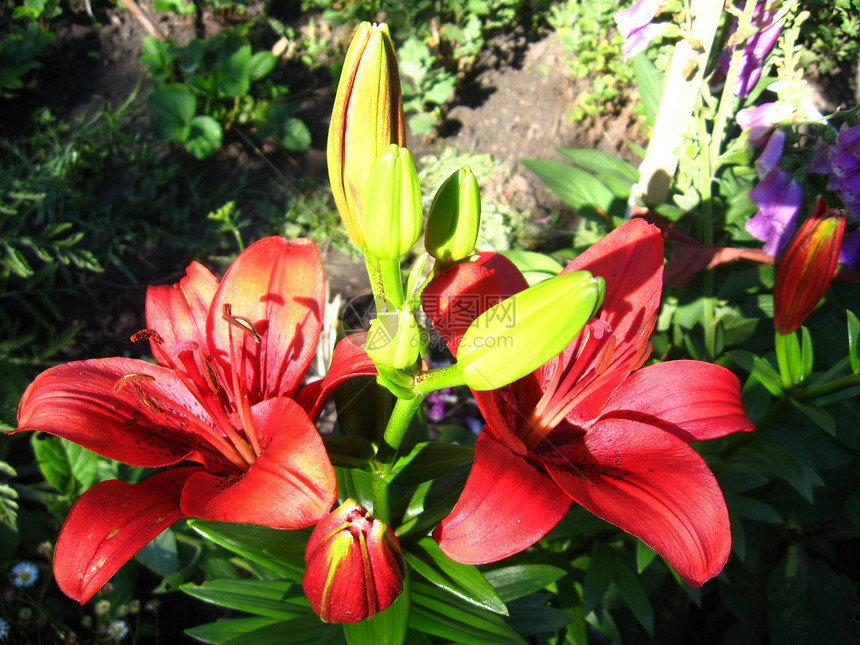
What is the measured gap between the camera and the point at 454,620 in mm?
889

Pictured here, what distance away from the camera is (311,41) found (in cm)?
319

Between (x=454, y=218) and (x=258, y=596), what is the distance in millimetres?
781

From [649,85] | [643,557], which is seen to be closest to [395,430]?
[643,557]

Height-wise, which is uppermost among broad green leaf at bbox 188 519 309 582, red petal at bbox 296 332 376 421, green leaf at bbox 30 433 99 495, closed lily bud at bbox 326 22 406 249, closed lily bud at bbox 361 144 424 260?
closed lily bud at bbox 326 22 406 249

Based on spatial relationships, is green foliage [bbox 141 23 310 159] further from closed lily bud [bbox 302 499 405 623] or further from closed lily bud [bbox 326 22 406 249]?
closed lily bud [bbox 302 499 405 623]

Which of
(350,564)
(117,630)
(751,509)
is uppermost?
(350,564)

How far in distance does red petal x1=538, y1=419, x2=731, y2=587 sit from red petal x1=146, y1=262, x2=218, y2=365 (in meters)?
0.52

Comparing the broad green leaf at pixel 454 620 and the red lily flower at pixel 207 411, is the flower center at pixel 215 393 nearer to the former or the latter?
the red lily flower at pixel 207 411

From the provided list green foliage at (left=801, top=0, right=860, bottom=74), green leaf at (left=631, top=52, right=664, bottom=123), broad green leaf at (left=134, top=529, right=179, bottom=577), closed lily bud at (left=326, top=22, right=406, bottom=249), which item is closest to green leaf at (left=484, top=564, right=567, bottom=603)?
closed lily bud at (left=326, top=22, right=406, bottom=249)

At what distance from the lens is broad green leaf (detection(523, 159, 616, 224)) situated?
67.4 inches

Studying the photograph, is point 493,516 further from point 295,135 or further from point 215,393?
point 295,135

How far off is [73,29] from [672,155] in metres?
3.12

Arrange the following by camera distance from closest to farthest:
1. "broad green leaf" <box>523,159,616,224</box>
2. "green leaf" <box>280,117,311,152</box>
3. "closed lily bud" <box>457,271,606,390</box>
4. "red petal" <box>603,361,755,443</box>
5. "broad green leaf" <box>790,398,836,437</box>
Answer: "closed lily bud" <box>457,271,606,390</box>, "red petal" <box>603,361,755,443</box>, "broad green leaf" <box>790,398,836,437</box>, "broad green leaf" <box>523,159,616,224</box>, "green leaf" <box>280,117,311,152</box>

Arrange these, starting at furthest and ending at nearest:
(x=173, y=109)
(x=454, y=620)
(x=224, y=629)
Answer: (x=173, y=109) → (x=224, y=629) → (x=454, y=620)
